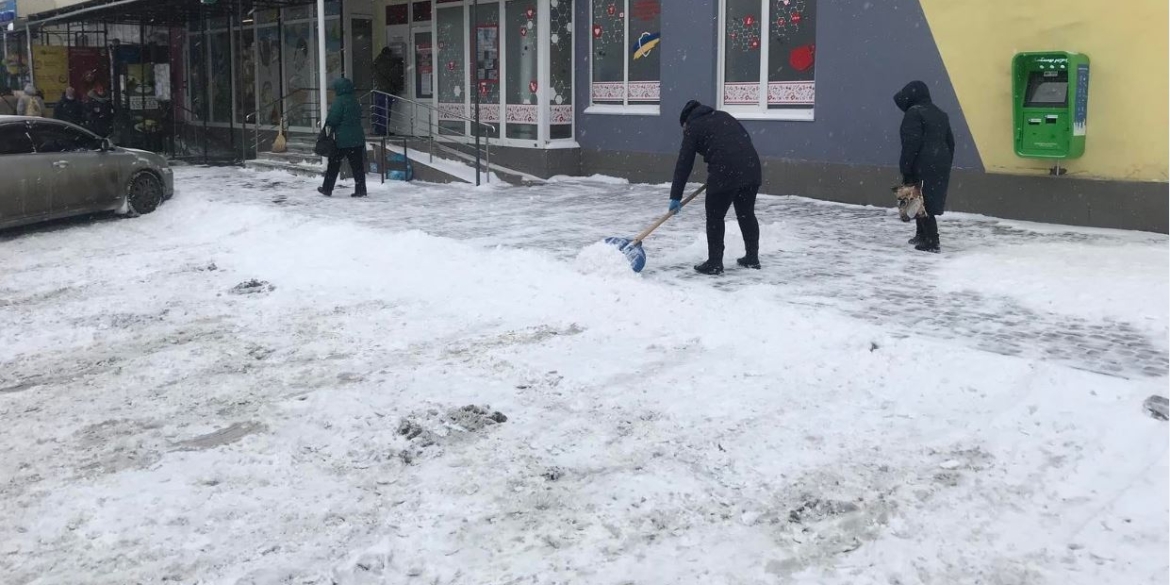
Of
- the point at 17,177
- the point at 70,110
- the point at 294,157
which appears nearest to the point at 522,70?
the point at 294,157

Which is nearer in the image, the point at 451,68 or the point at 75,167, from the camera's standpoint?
the point at 75,167

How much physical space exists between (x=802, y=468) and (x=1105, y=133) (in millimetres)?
8198

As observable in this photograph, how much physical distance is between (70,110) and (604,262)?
16687mm

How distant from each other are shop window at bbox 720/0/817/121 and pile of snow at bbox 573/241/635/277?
248 inches

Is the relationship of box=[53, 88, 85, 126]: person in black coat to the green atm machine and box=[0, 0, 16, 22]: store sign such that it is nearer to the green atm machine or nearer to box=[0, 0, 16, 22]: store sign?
box=[0, 0, 16, 22]: store sign

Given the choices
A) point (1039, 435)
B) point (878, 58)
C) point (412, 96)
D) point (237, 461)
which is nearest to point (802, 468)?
point (1039, 435)

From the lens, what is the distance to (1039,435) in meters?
4.96

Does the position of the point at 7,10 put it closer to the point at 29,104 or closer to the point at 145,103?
the point at 145,103

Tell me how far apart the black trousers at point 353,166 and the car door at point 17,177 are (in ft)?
13.0

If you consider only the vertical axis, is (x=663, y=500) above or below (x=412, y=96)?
below

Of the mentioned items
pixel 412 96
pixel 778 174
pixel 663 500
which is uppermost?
pixel 412 96

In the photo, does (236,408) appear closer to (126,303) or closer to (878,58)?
(126,303)

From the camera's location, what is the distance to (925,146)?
965cm

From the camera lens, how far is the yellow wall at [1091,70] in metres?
10.7
